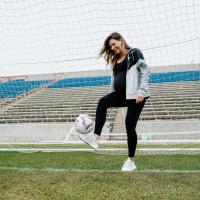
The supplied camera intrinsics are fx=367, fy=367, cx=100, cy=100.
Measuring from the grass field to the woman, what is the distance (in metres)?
0.36

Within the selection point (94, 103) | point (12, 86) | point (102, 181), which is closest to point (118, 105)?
point (102, 181)

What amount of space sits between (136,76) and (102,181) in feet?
3.33

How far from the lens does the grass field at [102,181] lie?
2.79m

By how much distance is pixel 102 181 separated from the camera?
3244 mm

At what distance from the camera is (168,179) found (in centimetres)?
329

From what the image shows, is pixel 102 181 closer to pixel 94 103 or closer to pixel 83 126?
pixel 83 126

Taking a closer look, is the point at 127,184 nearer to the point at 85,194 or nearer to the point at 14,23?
the point at 85,194

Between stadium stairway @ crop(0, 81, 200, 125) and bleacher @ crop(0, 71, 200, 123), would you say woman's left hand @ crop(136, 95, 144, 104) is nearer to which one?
bleacher @ crop(0, 71, 200, 123)

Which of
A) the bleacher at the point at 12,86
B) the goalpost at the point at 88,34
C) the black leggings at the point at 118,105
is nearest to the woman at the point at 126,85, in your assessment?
the black leggings at the point at 118,105

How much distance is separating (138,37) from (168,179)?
10.7ft

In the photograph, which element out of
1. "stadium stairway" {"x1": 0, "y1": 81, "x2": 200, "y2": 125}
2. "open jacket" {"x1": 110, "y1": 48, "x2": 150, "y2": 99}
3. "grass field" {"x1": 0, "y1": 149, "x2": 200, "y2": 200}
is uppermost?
"open jacket" {"x1": 110, "y1": 48, "x2": 150, "y2": 99}

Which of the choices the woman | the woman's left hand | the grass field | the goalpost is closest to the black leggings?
the woman

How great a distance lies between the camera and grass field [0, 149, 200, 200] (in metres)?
2.79

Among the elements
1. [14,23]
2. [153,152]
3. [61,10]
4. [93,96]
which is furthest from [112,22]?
[93,96]
